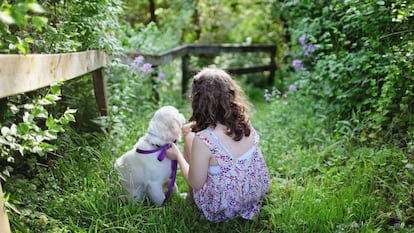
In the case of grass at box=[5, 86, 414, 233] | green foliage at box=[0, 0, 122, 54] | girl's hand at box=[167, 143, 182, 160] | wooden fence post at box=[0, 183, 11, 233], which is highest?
green foliage at box=[0, 0, 122, 54]

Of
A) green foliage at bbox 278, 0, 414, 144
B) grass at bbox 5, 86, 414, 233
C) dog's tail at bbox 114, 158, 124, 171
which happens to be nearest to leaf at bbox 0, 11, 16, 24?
grass at bbox 5, 86, 414, 233

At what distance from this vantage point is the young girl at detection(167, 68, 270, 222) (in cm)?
272

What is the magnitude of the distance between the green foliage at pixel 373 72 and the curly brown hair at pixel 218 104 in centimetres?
137

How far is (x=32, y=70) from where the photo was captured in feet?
5.81

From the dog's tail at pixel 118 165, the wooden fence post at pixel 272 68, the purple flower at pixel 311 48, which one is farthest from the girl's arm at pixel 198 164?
the wooden fence post at pixel 272 68

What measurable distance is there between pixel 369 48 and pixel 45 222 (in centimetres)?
314

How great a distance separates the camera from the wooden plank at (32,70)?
5.08ft

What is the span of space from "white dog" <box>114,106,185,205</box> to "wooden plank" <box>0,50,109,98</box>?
25.8 inches

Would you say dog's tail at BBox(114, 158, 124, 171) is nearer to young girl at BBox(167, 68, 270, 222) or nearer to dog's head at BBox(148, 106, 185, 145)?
dog's head at BBox(148, 106, 185, 145)

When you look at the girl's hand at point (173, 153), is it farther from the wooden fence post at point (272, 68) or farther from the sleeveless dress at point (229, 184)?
the wooden fence post at point (272, 68)

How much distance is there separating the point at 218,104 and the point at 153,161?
63 cm

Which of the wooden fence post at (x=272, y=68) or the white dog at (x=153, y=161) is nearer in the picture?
the white dog at (x=153, y=161)

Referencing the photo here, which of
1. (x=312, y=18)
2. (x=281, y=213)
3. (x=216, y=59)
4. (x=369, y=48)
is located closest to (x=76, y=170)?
(x=281, y=213)

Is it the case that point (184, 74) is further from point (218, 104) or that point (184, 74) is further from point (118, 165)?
point (218, 104)
